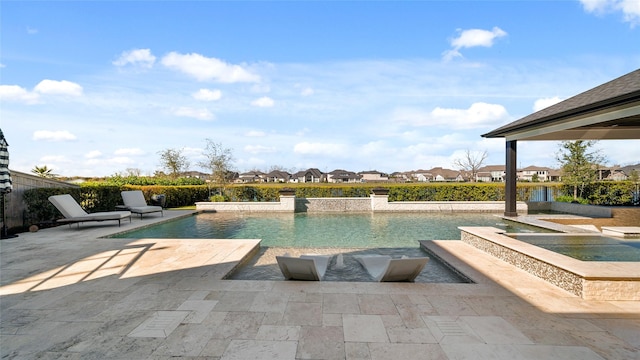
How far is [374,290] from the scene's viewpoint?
4387 millimetres

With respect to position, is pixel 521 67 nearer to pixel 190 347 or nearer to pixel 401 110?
pixel 401 110

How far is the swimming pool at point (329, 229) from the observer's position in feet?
29.5

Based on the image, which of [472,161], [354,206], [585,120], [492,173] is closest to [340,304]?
[585,120]

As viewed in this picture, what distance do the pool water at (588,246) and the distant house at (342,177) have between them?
77.1 m

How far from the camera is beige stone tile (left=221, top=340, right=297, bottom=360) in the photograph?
265cm

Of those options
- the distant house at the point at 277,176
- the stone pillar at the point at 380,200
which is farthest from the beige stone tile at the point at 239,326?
the distant house at the point at 277,176

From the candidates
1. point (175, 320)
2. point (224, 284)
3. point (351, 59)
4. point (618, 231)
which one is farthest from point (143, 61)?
point (618, 231)

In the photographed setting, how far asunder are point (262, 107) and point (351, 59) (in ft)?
28.3

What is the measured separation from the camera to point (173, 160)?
104 ft

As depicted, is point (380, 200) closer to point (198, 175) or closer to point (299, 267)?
point (299, 267)

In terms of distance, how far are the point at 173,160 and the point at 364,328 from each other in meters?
32.6

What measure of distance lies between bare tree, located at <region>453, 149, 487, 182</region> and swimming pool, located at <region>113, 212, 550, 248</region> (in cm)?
3258

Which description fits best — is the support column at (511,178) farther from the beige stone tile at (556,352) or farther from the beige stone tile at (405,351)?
the beige stone tile at (405,351)

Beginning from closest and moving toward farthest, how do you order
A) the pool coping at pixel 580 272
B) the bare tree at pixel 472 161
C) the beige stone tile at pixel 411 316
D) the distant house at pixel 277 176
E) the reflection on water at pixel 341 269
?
the beige stone tile at pixel 411 316, the pool coping at pixel 580 272, the reflection on water at pixel 341 269, the bare tree at pixel 472 161, the distant house at pixel 277 176
